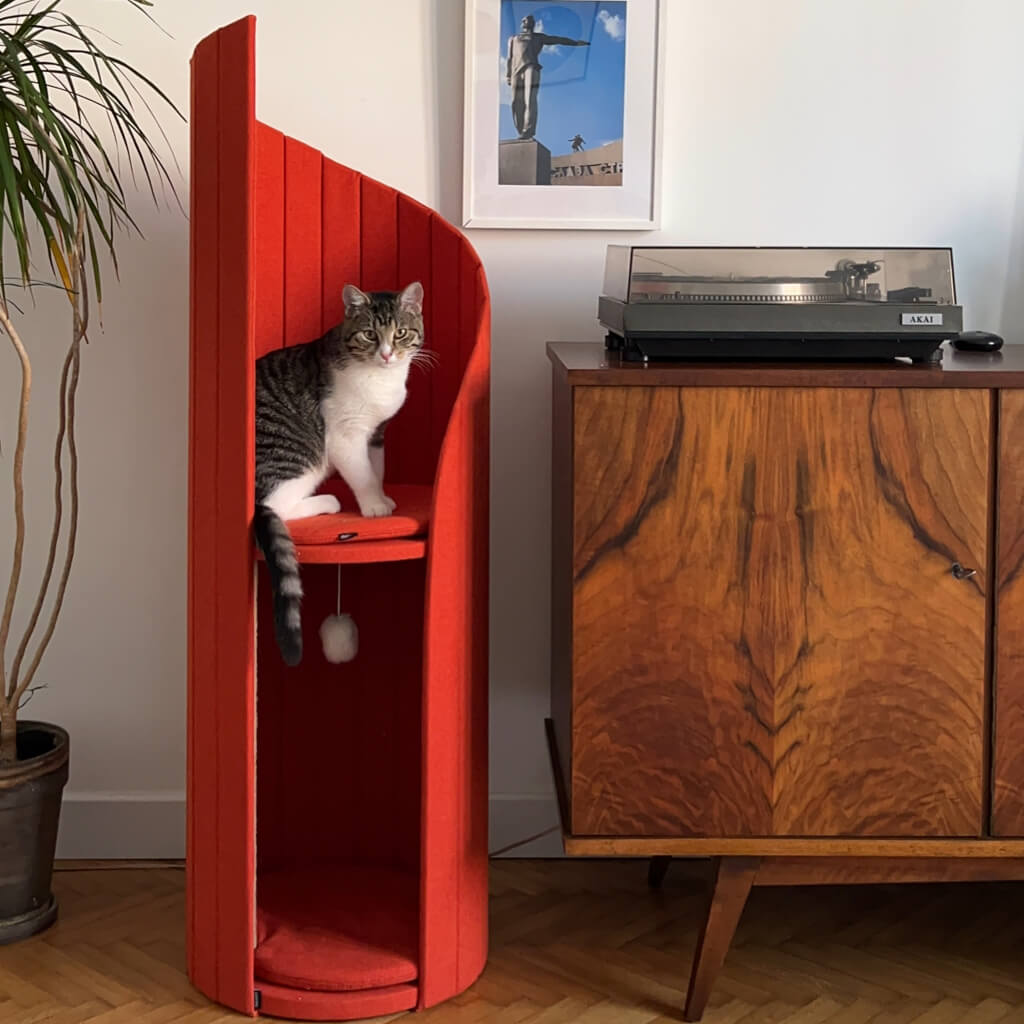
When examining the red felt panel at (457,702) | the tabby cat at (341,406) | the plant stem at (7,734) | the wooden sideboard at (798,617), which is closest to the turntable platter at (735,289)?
the wooden sideboard at (798,617)

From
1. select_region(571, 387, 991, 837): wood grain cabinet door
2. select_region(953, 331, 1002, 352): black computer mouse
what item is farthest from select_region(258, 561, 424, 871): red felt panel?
select_region(953, 331, 1002, 352): black computer mouse

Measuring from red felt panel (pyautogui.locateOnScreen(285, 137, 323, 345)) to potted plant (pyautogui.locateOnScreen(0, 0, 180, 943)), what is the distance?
0.29 metres

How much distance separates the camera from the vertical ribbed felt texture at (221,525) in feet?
6.17

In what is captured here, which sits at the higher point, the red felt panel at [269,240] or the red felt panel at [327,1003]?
the red felt panel at [269,240]

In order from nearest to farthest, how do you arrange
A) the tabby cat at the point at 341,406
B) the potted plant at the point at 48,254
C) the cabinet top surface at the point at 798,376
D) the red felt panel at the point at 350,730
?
the cabinet top surface at the point at 798,376 → the tabby cat at the point at 341,406 → the potted plant at the point at 48,254 → the red felt panel at the point at 350,730

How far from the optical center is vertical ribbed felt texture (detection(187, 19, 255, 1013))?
1.88m

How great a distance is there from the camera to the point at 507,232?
8.20 ft

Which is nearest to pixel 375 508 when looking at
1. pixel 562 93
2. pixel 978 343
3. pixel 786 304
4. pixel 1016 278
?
pixel 786 304

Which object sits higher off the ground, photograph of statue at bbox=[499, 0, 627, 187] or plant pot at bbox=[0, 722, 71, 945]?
photograph of statue at bbox=[499, 0, 627, 187]

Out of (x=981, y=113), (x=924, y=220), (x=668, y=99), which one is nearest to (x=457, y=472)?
A: (x=668, y=99)

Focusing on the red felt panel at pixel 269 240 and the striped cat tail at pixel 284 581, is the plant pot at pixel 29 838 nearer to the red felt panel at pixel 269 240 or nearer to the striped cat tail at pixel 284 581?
the striped cat tail at pixel 284 581

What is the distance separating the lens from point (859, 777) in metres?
1.91

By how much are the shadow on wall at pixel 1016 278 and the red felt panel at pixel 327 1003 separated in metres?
1.65

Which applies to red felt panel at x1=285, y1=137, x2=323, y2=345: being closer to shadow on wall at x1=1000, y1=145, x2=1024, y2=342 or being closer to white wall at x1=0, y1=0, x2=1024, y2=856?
white wall at x1=0, y1=0, x2=1024, y2=856
